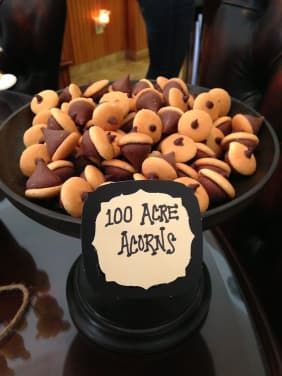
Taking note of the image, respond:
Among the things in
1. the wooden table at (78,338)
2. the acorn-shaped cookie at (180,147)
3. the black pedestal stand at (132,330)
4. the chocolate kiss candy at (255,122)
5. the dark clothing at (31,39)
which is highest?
the chocolate kiss candy at (255,122)

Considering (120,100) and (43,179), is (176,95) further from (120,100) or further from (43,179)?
(43,179)

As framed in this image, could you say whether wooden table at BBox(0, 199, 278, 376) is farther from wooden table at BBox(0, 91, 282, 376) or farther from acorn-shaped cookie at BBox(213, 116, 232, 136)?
acorn-shaped cookie at BBox(213, 116, 232, 136)

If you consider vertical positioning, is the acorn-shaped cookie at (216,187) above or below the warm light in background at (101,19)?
above

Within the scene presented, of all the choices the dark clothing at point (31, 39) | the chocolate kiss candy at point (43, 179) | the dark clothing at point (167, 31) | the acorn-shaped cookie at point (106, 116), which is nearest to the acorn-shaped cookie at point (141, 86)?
the acorn-shaped cookie at point (106, 116)

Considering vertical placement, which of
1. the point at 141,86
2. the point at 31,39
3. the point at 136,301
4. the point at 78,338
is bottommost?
the point at 78,338

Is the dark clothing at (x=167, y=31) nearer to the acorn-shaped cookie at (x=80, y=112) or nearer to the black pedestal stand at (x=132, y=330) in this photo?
the acorn-shaped cookie at (x=80, y=112)

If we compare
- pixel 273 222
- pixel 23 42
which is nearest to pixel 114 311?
pixel 273 222

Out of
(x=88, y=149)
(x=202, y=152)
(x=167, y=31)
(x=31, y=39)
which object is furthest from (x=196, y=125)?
(x=167, y=31)
